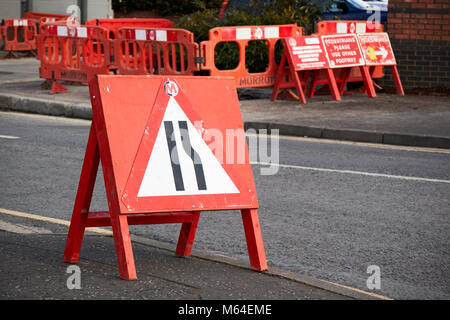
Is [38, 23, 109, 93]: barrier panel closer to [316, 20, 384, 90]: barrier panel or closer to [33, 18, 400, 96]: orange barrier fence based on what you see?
[33, 18, 400, 96]: orange barrier fence

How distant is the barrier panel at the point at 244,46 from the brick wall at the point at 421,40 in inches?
83.8

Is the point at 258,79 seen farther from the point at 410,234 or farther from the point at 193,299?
the point at 193,299

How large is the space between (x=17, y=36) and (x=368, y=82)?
13.1 metres

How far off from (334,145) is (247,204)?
592cm

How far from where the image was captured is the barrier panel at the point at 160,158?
4.73 meters

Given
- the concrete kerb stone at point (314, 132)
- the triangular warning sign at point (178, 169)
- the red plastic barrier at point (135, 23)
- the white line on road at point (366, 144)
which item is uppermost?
the red plastic barrier at point (135, 23)

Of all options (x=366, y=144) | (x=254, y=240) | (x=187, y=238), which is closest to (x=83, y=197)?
(x=187, y=238)

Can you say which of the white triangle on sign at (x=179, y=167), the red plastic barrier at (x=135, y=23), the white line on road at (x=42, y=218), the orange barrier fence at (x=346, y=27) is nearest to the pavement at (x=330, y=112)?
the orange barrier fence at (x=346, y=27)

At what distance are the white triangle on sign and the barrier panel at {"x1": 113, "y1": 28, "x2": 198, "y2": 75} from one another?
866cm

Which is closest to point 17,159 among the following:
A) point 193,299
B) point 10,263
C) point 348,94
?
point 10,263

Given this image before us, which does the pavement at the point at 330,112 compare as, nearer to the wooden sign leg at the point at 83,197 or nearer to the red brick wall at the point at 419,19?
the red brick wall at the point at 419,19

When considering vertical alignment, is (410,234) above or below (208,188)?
below

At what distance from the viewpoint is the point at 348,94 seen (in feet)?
49.9

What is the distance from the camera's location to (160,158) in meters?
4.85
